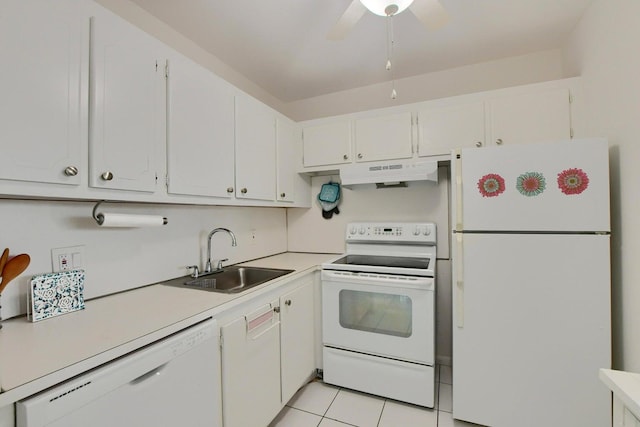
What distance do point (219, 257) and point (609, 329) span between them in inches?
91.3

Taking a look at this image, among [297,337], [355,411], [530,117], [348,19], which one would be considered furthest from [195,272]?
[530,117]

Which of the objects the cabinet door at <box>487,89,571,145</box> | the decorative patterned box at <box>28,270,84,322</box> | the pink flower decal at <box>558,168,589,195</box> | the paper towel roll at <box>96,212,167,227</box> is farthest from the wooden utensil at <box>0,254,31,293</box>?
the cabinet door at <box>487,89,571,145</box>

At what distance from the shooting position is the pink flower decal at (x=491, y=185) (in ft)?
5.18

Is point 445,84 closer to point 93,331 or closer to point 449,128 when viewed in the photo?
point 449,128

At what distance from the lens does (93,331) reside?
3.19ft

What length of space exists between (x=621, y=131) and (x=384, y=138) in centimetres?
134

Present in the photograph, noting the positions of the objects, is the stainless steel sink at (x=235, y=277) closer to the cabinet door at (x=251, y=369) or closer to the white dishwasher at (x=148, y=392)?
the cabinet door at (x=251, y=369)

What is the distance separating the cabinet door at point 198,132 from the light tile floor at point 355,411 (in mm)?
1488

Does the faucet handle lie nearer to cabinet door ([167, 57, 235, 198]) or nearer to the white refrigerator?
cabinet door ([167, 57, 235, 198])

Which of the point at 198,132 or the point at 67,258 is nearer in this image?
the point at 67,258

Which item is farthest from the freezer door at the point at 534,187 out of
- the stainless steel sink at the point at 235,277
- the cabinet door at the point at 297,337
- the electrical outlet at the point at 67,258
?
the electrical outlet at the point at 67,258

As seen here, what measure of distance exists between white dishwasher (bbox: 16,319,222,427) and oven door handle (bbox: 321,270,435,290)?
38.7 inches

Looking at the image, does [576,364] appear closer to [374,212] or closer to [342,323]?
[342,323]

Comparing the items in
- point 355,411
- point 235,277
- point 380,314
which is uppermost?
point 235,277
